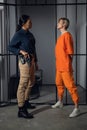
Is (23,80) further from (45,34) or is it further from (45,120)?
(45,34)

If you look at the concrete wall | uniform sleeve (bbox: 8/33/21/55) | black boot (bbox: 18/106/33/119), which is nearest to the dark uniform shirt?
uniform sleeve (bbox: 8/33/21/55)

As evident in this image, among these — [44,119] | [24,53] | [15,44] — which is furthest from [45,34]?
[44,119]

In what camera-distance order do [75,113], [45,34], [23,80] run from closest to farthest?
1. [23,80]
2. [75,113]
3. [45,34]

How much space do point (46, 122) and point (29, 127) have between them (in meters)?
0.31

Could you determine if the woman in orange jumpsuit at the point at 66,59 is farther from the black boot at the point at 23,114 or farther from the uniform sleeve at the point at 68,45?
the black boot at the point at 23,114

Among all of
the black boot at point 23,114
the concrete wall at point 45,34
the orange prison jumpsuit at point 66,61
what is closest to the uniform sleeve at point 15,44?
the orange prison jumpsuit at point 66,61

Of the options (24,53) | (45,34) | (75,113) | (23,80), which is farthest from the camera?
(45,34)

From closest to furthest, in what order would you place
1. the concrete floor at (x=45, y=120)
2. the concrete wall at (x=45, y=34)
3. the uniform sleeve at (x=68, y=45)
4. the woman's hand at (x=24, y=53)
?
the concrete floor at (x=45, y=120)
the woman's hand at (x=24, y=53)
the uniform sleeve at (x=68, y=45)
the concrete wall at (x=45, y=34)

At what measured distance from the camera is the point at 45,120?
4.28 metres

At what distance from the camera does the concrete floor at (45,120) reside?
13.0 feet

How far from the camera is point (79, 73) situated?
698 cm

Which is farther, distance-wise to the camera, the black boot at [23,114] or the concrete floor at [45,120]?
the black boot at [23,114]

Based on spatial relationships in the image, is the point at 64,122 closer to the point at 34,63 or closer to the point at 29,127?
the point at 29,127

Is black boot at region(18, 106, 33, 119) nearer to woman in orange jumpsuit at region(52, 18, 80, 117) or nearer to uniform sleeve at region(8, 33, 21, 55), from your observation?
woman in orange jumpsuit at region(52, 18, 80, 117)
